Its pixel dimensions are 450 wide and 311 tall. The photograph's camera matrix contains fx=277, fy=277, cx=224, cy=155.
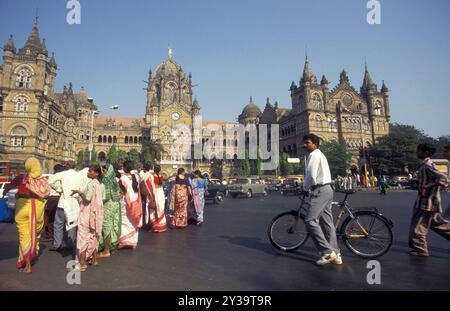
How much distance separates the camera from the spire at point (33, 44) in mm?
37156

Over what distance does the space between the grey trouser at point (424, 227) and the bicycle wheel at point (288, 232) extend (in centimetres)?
177

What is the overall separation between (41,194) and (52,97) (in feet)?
139

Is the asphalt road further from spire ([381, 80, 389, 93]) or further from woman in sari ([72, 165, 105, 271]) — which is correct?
spire ([381, 80, 389, 93])

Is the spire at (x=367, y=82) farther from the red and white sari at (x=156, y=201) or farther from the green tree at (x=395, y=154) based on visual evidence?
the red and white sari at (x=156, y=201)

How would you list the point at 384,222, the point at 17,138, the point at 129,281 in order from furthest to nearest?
the point at 17,138
the point at 384,222
the point at 129,281

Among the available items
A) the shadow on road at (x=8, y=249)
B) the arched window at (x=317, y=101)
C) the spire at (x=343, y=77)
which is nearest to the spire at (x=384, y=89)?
the spire at (x=343, y=77)

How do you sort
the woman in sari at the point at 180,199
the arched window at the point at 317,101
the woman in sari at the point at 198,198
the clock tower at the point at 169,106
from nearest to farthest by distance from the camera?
the woman in sari at the point at 180,199 → the woman in sari at the point at 198,198 → the arched window at the point at 317,101 → the clock tower at the point at 169,106

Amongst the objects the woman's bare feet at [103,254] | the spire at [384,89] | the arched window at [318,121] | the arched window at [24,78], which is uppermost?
the spire at [384,89]

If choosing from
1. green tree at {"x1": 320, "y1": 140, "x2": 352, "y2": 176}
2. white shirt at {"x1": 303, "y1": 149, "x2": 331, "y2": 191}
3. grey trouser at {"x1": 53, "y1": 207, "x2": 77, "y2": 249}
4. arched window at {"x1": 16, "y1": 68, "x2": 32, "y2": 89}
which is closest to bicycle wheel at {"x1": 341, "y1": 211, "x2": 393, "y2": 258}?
white shirt at {"x1": 303, "y1": 149, "x2": 331, "y2": 191}

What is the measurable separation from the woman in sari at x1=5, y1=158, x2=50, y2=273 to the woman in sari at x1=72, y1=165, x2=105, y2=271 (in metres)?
0.51

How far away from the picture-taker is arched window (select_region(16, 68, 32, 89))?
118 feet

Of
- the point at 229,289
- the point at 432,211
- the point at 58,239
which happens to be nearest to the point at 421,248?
the point at 432,211
